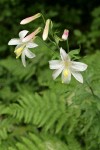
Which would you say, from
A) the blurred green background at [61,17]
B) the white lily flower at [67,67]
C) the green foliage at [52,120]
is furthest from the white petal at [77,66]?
the blurred green background at [61,17]

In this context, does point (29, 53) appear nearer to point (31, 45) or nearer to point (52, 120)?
point (31, 45)

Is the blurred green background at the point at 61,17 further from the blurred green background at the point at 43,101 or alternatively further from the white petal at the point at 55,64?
the white petal at the point at 55,64

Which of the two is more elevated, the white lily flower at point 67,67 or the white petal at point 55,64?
the white petal at point 55,64

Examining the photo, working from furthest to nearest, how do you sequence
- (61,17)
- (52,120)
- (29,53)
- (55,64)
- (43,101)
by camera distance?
1. (61,17)
2. (43,101)
3. (52,120)
4. (29,53)
5. (55,64)

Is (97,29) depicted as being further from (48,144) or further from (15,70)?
(48,144)

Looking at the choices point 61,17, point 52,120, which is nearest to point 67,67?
point 52,120

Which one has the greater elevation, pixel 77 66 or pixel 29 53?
pixel 29 53

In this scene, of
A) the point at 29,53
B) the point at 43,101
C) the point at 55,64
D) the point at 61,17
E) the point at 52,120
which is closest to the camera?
the point at 55,64

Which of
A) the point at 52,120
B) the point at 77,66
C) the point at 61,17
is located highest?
the point at 77,66
